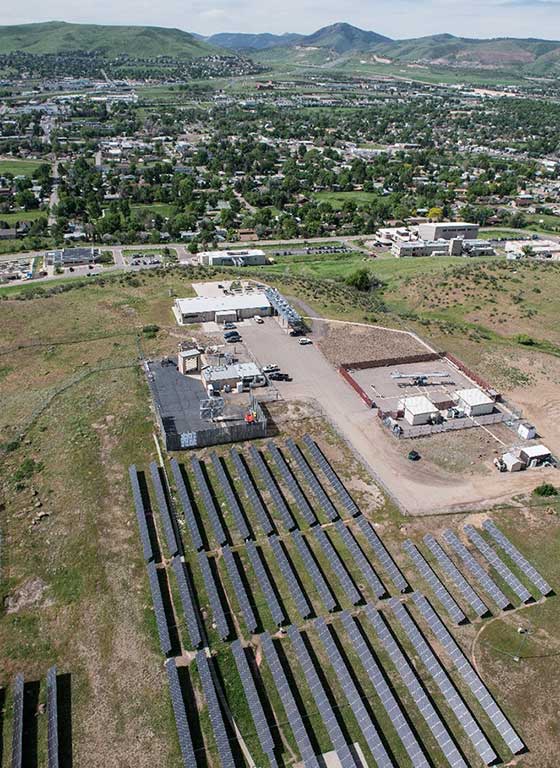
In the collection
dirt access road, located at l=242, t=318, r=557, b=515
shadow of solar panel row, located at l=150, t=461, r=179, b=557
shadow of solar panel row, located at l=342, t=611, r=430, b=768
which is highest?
shadow of solar panel row, located at l=150, t=461, r=179, b=557

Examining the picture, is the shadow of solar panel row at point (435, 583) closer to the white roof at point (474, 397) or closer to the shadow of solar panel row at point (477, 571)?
the shadow of solar panel row at point (477, 571)

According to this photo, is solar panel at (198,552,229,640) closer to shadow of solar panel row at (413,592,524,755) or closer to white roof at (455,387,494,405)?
shadow of solar panel row at (413,592,524,755)

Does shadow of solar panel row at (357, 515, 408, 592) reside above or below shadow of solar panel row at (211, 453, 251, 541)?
below

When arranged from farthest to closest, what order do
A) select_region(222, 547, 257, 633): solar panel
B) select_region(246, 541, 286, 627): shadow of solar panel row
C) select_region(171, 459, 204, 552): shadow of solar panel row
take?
select_region(171, 459, 204, 552): shadow of solar panel row < select_region(246, 541, 286, 627): shadow of solar panel row < select_region(222, 547, 257, 633): solar panel

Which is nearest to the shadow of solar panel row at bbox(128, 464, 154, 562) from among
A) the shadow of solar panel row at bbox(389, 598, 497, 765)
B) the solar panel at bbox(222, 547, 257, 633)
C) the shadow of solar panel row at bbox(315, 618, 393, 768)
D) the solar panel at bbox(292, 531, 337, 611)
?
the solar panel at bbox(222, 547, 257, 633)

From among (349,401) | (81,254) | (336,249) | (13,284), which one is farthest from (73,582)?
(336,249)

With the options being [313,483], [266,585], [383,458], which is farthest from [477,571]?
[266,585]
